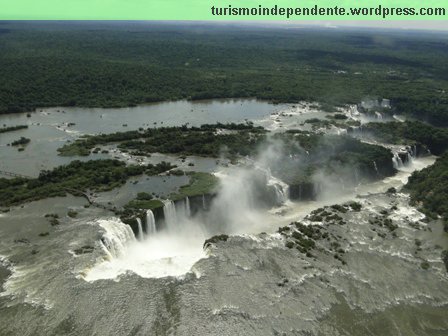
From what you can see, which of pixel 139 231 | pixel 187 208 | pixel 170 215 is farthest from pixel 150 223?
pixel 187 208

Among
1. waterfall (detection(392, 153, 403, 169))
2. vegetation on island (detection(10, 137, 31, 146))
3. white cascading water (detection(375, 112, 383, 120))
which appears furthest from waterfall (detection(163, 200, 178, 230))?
white cascading water (detection(375, 112, 383, 120))

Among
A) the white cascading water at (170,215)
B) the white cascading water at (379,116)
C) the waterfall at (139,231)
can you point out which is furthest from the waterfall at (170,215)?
the white cascading water at (379,116)

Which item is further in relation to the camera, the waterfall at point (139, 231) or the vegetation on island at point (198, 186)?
the vegetation on island at point (198, 186)

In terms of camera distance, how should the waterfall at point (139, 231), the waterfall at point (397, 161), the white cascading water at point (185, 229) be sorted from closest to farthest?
the white cascading water at point (185, 229), the waterfall at point (139, 231), the waterfall at point (397, 161)

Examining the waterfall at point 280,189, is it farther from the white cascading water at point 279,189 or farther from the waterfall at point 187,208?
the waterfall at point 187,208

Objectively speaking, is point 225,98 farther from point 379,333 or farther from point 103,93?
point 379,333

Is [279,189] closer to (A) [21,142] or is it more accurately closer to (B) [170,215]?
(B) [170,215]
